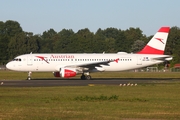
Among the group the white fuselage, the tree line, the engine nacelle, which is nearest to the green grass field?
the engine nacelle

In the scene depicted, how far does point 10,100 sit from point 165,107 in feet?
27.6

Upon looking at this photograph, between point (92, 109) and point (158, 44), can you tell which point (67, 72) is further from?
point (92, 109)

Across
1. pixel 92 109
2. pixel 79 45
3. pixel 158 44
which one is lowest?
pixel 92 109

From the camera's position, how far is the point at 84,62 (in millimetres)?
57938

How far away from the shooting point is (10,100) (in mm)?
26406

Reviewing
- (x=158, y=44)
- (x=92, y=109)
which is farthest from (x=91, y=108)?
(x=158, y=44)

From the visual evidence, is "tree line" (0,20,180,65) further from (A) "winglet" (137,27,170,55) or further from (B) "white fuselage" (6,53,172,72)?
(B) "white fuselage" (6,53,172,72)

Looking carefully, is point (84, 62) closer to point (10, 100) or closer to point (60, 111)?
point (10, 100)

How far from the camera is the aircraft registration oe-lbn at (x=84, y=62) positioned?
57.1m

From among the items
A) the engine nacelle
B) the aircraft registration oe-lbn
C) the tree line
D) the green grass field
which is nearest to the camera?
the green grass field

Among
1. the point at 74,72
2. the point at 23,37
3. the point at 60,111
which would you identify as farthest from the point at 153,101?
the point at 23,37

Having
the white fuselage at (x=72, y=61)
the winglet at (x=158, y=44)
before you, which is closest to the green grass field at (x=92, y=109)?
the white fuselage at (x=72, y=61)

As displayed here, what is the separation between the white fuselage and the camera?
57125 mm

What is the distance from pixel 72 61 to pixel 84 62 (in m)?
1.41
